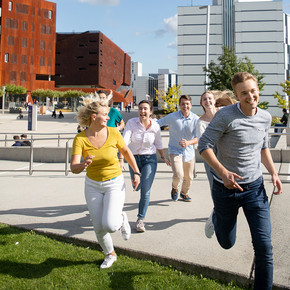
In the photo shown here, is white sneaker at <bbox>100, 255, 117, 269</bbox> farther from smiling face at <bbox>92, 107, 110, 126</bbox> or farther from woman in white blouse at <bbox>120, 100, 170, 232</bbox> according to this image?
smiling face at <bbox>92, 107, 110, 126</bbox>

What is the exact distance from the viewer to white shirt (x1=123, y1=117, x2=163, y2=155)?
5055mm

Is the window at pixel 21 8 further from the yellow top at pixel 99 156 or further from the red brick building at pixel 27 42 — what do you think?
the yellow top at pixel 99 156

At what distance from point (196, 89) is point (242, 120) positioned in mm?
42598

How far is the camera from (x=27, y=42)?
82.8 metres

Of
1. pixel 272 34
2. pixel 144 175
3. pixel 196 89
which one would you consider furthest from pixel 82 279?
pixel 272 34

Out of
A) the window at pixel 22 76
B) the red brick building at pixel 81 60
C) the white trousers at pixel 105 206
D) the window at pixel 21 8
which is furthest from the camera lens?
the red brick building at pixel 81 60

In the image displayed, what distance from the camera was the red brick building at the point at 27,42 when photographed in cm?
7956

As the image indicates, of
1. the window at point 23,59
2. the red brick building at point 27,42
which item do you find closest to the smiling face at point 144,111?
the red brick building at point 27,42

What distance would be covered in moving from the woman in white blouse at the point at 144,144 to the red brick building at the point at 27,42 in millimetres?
82204

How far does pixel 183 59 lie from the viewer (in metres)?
44.6

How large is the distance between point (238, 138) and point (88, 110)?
166cm

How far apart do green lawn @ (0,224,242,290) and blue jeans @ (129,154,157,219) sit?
967 mm

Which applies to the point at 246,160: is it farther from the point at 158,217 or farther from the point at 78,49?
the point at 78,49

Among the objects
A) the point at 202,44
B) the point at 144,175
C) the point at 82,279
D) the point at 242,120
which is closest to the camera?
the point at 242,120
